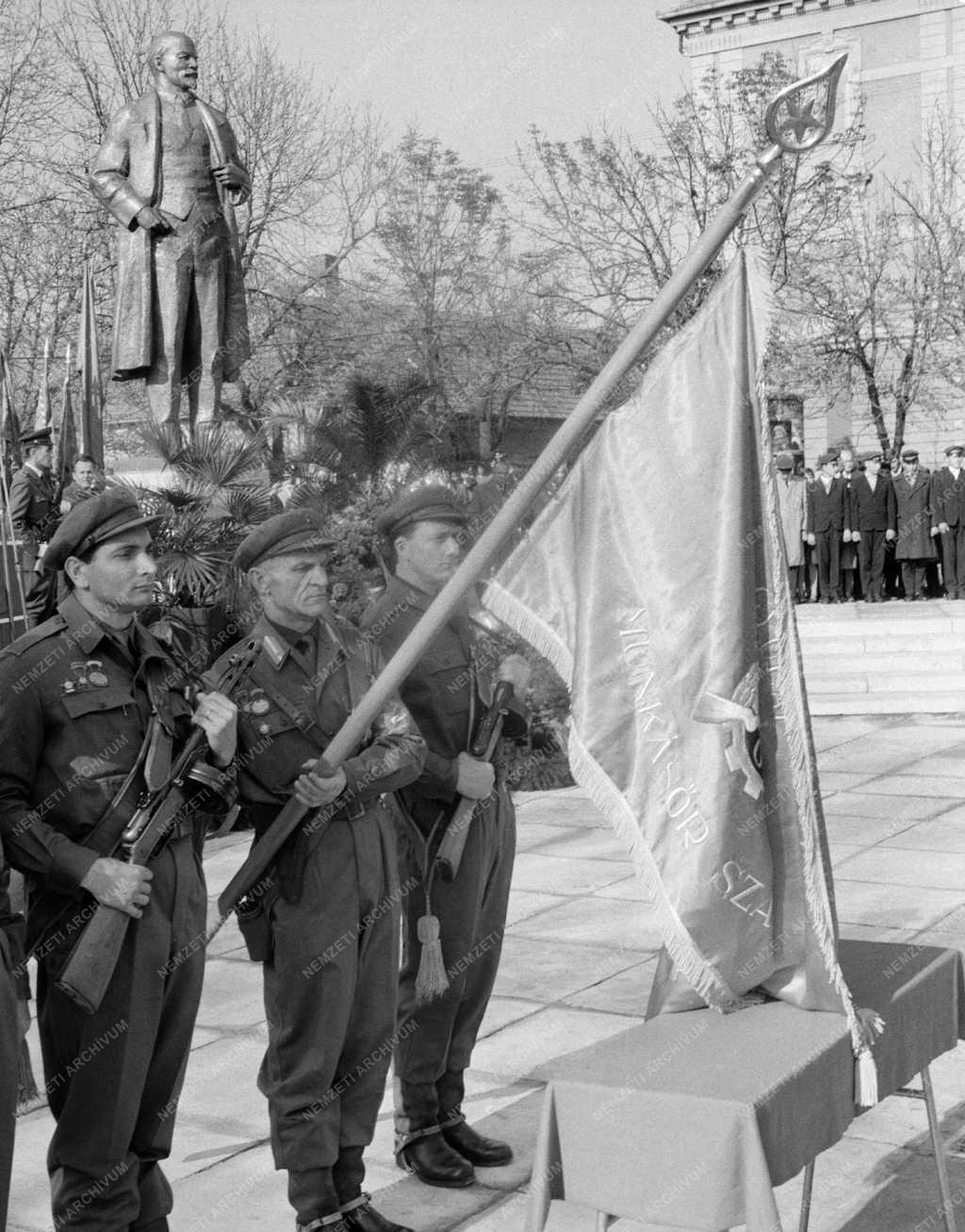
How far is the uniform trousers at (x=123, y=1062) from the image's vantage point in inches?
145

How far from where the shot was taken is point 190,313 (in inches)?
400

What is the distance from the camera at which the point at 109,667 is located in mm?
3898

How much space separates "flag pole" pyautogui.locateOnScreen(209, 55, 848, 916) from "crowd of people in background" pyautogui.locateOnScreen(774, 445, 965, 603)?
18.0m

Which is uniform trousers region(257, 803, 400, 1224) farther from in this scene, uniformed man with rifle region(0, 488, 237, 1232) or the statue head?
the statue head

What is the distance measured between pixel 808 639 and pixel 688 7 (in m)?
31.1

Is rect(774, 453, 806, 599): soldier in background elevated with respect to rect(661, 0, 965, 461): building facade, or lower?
lower

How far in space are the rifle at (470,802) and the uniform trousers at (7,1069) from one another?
1557 mm

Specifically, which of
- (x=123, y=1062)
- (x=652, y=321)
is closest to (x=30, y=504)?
(x=123, y=1062)

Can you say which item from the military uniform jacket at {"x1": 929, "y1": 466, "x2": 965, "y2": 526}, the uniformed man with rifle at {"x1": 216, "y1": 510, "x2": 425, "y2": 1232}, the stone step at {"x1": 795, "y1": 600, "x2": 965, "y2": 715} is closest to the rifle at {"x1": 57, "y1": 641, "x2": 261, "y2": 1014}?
the uniformed man with rifle at {"x1": 216, "y1": 510, "x2": 425, "y2": 1232}

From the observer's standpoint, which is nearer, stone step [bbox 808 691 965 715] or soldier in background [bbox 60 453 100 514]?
soldier in background [bbox 60 453 100 514]

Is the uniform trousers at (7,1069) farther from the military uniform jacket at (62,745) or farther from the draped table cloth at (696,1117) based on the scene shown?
the draped table cloth at (696,1117)

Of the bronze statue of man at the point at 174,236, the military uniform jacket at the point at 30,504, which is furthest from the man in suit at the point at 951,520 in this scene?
the bronze statue of man at the point at 174,236

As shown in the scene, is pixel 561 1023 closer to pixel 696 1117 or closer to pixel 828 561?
pixel 696 1117

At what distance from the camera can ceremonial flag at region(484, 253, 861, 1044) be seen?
139 inches
